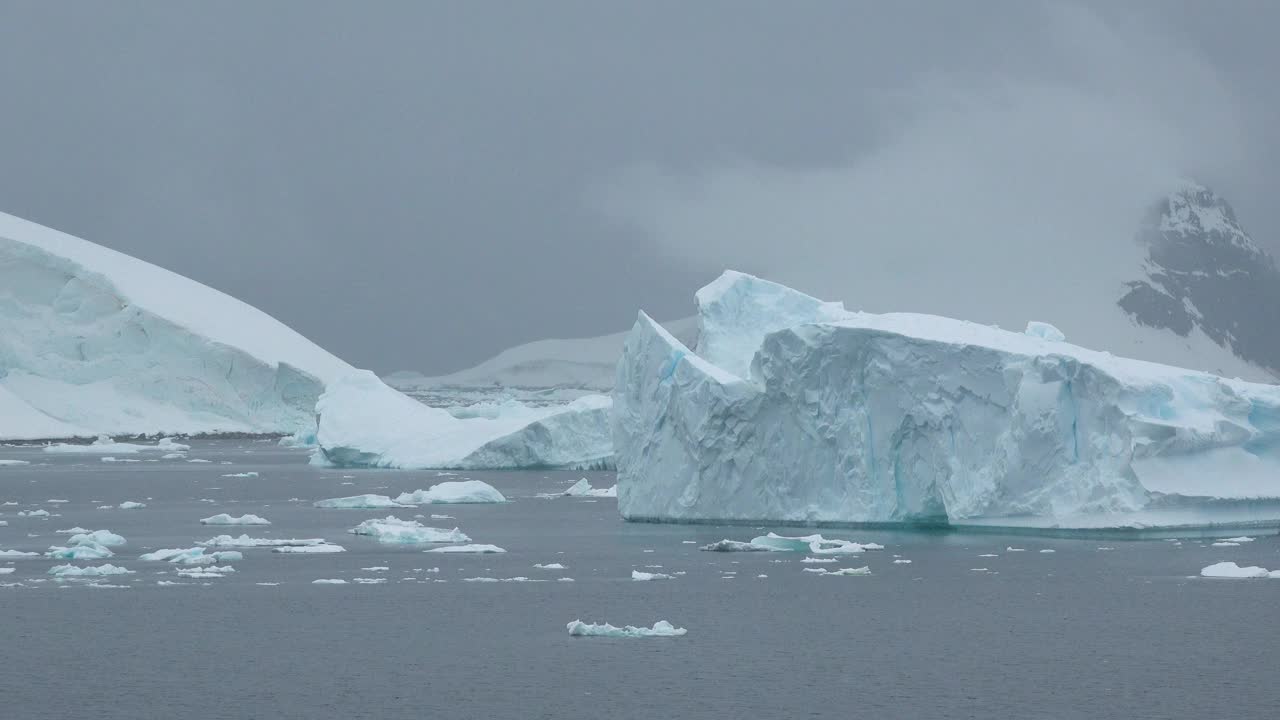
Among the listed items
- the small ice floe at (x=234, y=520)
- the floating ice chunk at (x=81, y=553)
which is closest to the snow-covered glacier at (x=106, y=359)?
the small ice floe at (x=234, y=520)

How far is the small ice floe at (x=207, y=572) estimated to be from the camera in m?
16.3

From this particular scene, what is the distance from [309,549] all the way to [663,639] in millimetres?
7425

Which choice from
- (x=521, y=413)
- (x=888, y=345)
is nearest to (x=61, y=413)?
(x=521, y=413)

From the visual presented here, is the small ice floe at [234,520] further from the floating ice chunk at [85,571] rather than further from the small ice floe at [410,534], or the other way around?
the floating ice chunk at [85,571]

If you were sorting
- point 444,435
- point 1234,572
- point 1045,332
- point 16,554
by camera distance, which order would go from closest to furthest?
point 1234,572
point 16,554
point 1045,332
point 444,435

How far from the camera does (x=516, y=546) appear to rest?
19.4 metres

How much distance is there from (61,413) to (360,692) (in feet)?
134

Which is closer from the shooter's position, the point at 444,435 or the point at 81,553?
the point at 81,553

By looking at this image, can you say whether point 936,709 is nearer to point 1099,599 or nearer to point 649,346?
point 1099,599

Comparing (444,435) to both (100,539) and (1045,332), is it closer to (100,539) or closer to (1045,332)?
(100,539)

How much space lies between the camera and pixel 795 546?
18.5 meters

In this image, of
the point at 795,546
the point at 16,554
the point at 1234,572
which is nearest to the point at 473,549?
the point at 795,546

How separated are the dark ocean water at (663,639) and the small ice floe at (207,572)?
0.22 m

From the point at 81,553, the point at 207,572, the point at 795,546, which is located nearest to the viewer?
the point at 207,572
